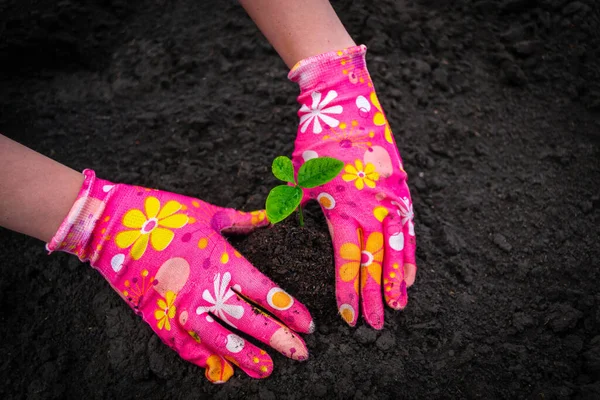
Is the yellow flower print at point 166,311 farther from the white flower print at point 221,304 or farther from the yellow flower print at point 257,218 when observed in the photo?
the yellow flower print at point 257,218

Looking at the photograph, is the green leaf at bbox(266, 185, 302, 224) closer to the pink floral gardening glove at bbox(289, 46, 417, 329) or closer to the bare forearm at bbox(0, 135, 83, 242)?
the pink floral gardening glove at bbox(289, 46, 417, 329)

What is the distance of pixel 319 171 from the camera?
1.20 metres

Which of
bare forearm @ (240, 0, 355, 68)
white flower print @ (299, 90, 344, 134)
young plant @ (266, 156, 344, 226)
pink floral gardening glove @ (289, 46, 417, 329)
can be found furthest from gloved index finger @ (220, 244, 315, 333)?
bare forearm @ (240, 0, 355, 68)

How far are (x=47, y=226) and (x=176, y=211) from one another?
0.40m

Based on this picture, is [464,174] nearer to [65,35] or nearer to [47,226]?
[47,226]

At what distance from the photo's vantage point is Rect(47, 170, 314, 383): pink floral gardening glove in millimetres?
1279

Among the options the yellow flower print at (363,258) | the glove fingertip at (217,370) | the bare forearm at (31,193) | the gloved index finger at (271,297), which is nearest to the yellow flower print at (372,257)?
the yellow flower print at (363,258)

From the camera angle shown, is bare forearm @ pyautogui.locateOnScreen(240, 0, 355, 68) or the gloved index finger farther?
bare forearm @ pyautogui.locateOnScreen(240, 0, 355, 68)

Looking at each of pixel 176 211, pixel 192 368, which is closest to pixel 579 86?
pixel 176 211

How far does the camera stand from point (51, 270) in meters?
1.64

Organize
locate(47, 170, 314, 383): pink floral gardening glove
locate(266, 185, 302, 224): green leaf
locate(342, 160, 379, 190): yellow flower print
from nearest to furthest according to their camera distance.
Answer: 1. locate(266, 185, 302, 224): green leaf
2. locate(47, 170, 314, 383): pink floral gardening glove
3. locate(342, 160, 379, 190): yellow flower print

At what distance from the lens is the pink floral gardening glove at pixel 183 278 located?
128 cm

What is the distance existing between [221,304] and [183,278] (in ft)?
0.50

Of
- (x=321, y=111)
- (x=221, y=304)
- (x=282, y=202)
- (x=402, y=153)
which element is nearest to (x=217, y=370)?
(x=221, y=304)
